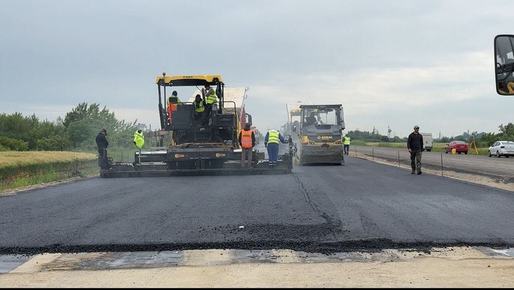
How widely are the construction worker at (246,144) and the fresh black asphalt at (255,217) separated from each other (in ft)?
14.6

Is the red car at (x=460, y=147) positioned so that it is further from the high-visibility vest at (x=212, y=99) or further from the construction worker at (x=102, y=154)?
the construction worker at (x=102, y=154)

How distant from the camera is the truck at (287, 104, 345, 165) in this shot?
26578 millimetres

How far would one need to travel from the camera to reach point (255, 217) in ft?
31.0

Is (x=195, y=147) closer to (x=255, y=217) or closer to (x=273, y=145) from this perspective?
(x=273, y=145)

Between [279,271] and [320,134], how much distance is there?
21.1 meters

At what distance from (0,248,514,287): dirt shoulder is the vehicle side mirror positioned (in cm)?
206

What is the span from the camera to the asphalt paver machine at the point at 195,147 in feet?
62.9

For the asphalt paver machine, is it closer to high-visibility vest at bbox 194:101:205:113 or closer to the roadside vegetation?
high-visibility vest at bbox 194:101:205:113

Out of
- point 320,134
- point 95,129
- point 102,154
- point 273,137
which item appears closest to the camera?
point 102,154

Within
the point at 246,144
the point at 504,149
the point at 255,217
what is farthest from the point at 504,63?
the point at 504,149

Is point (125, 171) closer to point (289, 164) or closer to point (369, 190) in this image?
point (289, 164)

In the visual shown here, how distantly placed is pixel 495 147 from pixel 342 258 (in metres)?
42.6

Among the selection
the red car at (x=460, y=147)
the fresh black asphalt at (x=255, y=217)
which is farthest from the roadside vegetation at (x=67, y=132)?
the fresh black asphalt at (x=255, y=217)

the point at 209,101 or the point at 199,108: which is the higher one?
the point at 209,101
